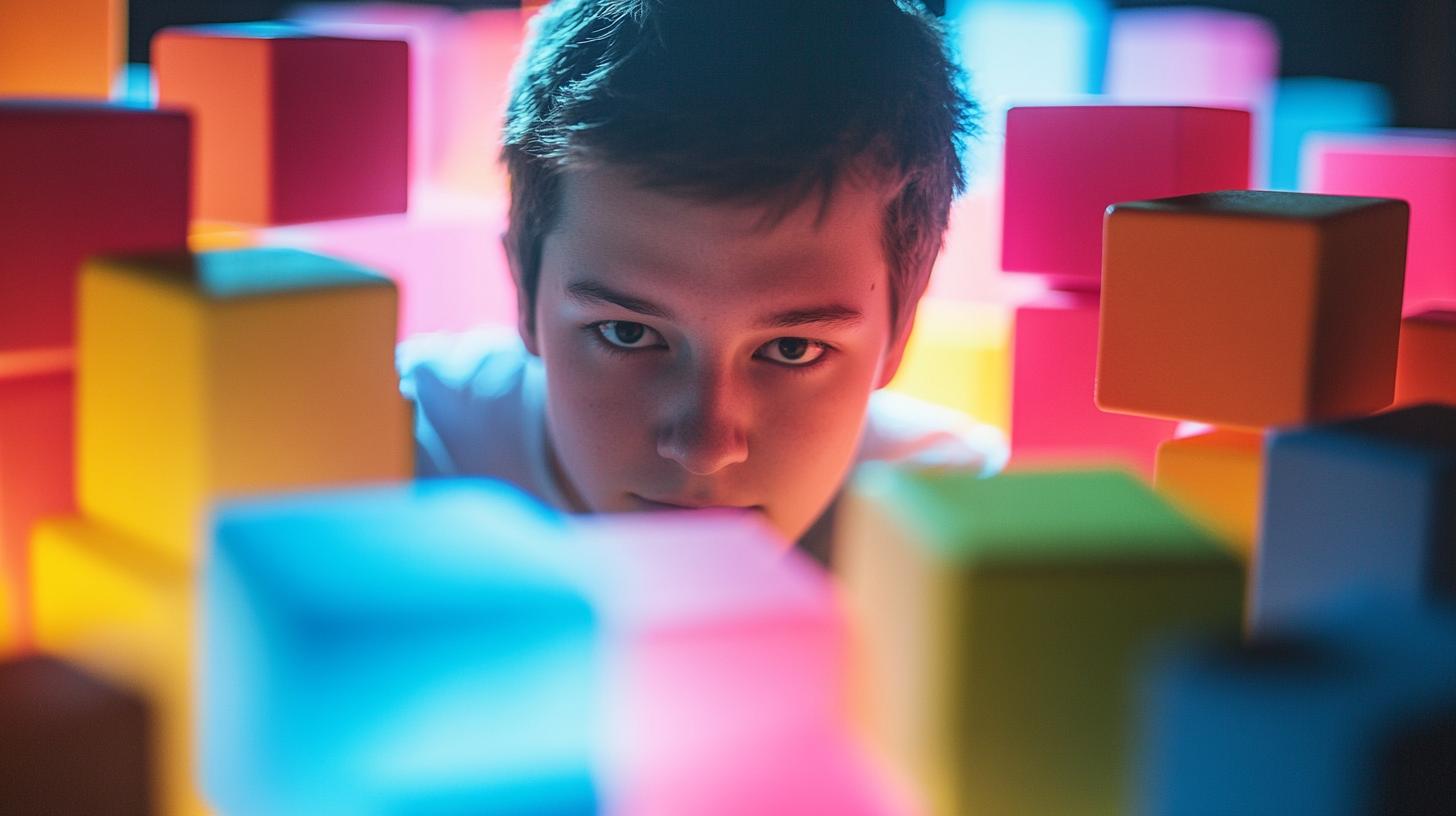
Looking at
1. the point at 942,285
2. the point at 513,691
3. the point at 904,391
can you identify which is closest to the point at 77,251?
the point at 513,691

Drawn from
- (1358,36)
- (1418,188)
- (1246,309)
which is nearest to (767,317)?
(1246,309)

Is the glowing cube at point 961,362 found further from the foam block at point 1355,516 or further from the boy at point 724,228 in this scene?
the foam block at point 1355,516

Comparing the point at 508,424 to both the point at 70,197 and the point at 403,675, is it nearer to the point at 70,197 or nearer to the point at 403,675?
the point at 70,197

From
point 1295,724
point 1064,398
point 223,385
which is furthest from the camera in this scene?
point 1064,398

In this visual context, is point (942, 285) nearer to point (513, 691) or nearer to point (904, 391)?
point (904, 391)

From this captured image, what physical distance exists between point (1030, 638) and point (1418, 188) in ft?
3.33

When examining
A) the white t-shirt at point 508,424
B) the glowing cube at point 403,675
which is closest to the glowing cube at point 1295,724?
the glowing cube at point 403,675

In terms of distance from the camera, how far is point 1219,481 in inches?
43.6

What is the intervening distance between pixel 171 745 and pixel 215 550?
0.47 feet

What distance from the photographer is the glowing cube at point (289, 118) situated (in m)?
1.31

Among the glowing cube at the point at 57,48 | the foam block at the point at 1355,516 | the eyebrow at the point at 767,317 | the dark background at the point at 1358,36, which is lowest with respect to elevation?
the foam block at the point at 1355,516

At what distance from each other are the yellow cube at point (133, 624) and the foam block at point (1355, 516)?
1.73ft

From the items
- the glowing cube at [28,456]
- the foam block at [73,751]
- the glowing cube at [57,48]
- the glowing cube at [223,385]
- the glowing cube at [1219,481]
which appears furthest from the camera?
the glowing cube at [57,48]

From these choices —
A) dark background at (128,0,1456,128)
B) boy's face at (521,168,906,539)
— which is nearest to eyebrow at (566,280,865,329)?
boy's face at (521,168,906,539)
